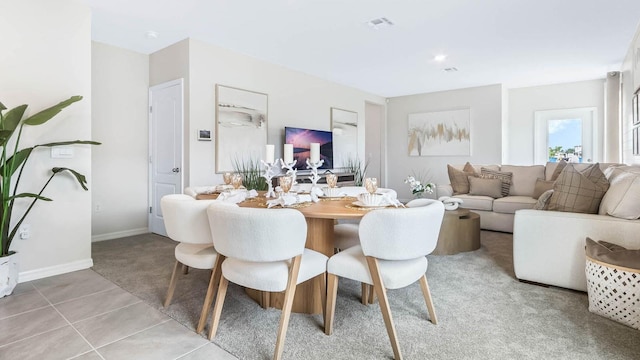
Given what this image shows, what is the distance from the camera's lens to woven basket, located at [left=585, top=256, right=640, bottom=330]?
1.91 metres

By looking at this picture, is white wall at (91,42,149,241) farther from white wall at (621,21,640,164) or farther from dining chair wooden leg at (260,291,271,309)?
white wall at (621,21,640,164)

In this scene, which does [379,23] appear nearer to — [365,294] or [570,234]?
[570,234]

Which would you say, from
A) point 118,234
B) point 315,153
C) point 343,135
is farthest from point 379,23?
point 118,234

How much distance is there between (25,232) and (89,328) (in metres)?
1.41

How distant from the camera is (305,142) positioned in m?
5.32

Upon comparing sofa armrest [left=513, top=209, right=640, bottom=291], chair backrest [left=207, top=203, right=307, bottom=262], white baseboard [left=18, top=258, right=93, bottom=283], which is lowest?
white baseboard [left=18, top=258, right=93, bottom=283]

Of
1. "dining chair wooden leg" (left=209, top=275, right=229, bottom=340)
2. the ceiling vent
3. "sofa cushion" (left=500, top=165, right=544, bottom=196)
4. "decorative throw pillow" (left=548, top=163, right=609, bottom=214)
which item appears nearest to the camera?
"dining chair wooden leg" (left=209, top=275, right=229, bottom=340)

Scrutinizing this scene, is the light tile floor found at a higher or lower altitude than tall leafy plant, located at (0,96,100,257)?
lower

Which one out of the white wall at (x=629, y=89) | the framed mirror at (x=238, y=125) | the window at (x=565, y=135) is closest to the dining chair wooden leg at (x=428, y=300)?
the framed mirror at (x=238, y=125)

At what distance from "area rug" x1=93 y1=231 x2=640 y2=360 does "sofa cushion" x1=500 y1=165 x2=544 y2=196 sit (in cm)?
236

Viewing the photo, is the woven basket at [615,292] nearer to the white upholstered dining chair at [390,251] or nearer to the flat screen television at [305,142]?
the white upholstered dining chair at [390,251]

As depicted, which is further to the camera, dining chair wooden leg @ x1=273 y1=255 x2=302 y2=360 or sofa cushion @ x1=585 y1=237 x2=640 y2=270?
sofa cushion @ x1=585 y1=237 x2=640 y2=270

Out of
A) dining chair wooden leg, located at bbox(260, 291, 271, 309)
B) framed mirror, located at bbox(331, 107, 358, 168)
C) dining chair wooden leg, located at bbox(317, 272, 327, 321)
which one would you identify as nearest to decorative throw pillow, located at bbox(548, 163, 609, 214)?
dining chair wooden leg, located at bbox(317, 272, 327, 321)

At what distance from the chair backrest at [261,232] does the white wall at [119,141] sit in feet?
10.5
